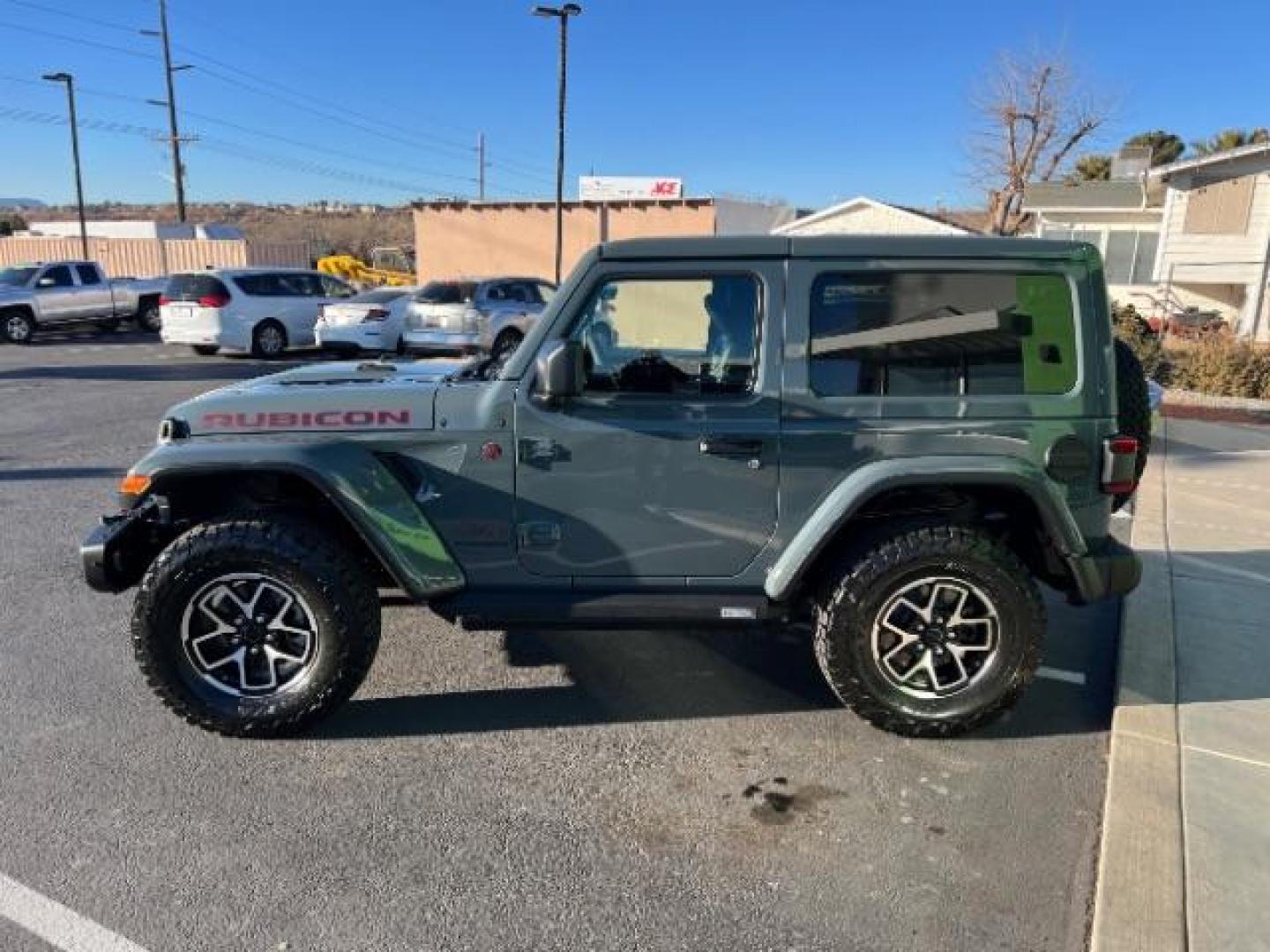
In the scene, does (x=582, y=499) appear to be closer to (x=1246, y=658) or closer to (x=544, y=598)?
(x=544, y=598)

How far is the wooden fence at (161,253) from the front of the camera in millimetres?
36406

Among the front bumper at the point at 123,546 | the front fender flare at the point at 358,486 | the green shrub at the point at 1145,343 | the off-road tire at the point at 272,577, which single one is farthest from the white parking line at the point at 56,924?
the green shrub at the point at 1145,343

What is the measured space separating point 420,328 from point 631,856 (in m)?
14.4

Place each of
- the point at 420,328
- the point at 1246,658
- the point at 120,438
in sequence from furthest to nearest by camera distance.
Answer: the point at 420,328 < the point at 120,438 < the point at 1246,658

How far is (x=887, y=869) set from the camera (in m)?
2.88

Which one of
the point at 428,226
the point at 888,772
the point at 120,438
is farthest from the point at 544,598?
the point at 428,226

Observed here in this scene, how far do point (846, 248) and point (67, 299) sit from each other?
2216 cm

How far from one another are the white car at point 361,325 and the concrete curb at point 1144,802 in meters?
13.6

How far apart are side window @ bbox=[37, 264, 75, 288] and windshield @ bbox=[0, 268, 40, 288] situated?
242mm

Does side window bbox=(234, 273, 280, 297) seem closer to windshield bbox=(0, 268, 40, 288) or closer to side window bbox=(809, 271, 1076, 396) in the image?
windshield bbox=(0, 268, 40, 288)

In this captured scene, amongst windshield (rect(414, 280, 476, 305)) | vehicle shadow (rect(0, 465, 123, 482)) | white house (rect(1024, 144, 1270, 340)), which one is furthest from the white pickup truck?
white house (rect(1024, 144, 1270, 340))

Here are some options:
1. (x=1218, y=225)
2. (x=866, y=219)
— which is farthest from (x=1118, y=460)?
(x=866, y=219)

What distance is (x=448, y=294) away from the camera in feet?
54.7

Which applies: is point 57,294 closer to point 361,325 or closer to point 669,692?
point 361,325
